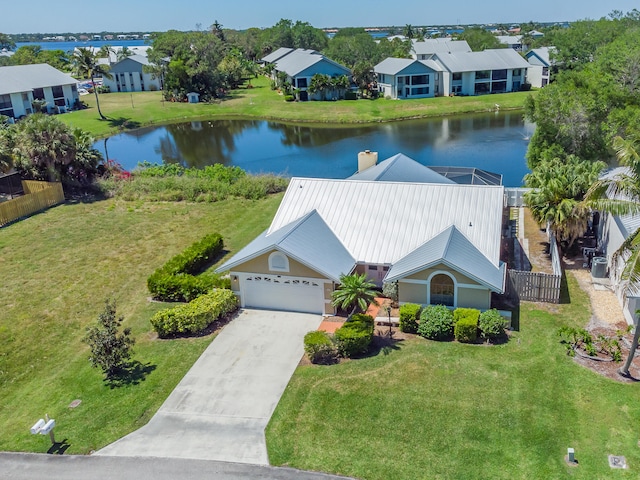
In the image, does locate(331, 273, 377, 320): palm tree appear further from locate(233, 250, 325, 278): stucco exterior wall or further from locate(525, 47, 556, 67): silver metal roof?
locate(525, 47, 556, 67): silver metal roof

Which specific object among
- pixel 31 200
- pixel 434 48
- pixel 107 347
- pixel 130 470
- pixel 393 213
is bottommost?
pixel 130 470

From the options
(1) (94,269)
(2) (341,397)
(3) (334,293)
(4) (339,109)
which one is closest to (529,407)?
(2) (341,397)

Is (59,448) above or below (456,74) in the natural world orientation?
below

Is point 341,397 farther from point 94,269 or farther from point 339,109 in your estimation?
point 339,109

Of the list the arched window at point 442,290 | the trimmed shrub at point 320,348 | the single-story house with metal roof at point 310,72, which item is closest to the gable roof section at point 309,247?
the trimmed shrub at point 320,348

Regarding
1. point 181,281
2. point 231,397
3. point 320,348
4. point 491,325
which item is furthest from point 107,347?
point 491,325

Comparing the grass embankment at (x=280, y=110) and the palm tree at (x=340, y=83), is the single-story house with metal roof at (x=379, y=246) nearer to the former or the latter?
the grass embankment at (x=280, y=110)

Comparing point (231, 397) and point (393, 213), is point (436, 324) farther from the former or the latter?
point (231, 397)
